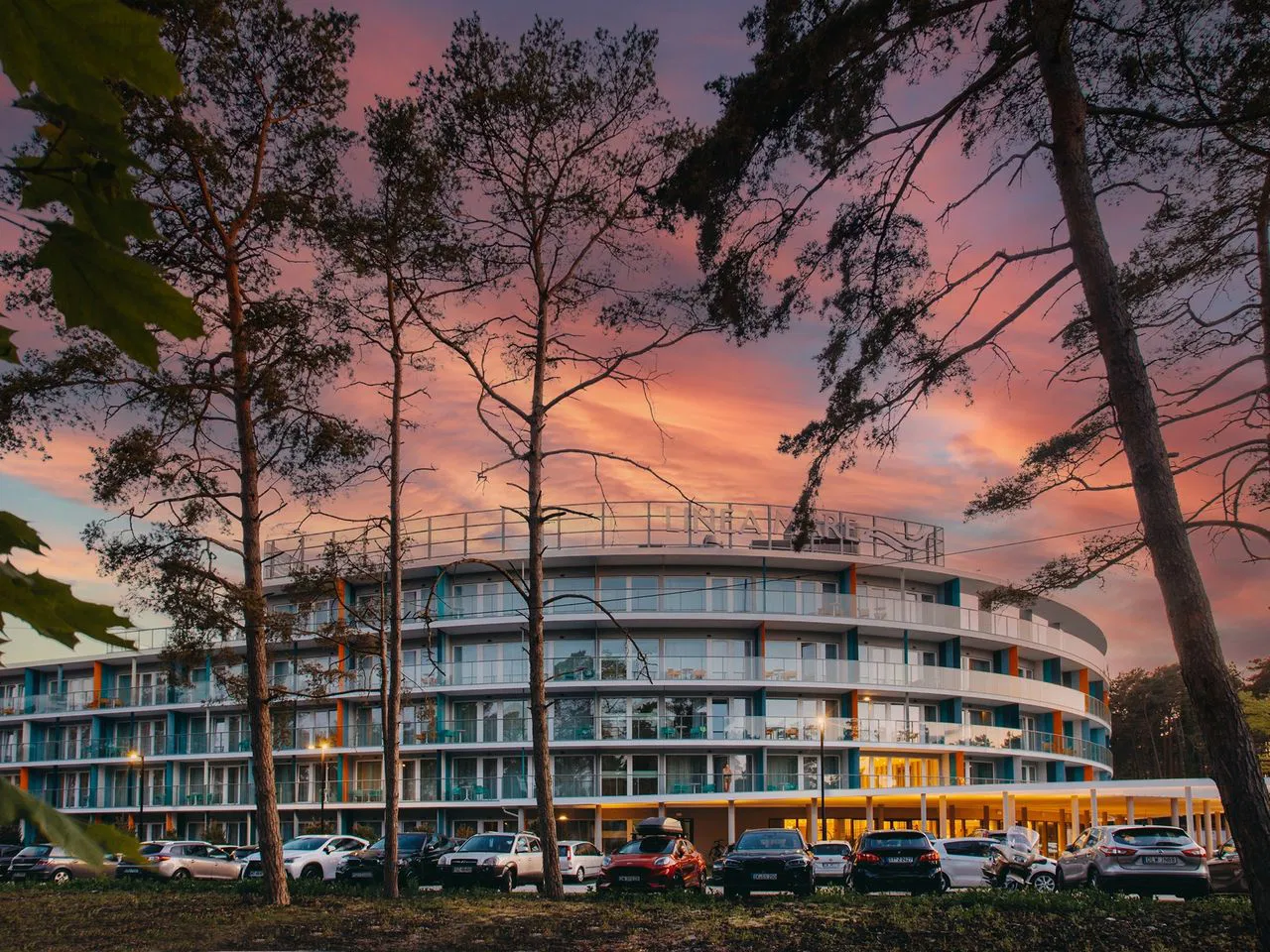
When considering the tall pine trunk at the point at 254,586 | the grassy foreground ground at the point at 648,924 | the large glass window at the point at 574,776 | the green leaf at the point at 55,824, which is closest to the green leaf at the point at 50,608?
the green leaf at the point at 55,824

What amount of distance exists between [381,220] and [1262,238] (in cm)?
1673

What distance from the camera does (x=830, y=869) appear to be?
33469 mm

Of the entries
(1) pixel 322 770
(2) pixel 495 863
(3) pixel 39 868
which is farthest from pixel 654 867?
(1) pixel 322 770

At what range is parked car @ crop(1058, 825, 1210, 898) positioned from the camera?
2275 cm

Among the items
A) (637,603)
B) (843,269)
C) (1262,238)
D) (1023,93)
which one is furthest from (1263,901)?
(637,603)

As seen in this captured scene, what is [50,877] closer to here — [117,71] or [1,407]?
[1,407]

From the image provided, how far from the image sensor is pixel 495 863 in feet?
99.6

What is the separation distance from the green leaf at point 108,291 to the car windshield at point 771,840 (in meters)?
24.8

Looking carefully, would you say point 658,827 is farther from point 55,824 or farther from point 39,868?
point 55,824

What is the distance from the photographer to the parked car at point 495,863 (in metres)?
30.3

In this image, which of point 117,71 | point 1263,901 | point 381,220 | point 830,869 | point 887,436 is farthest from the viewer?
point 830,869

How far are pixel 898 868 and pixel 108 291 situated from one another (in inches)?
1010

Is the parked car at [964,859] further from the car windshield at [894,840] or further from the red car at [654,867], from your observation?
the red car at [654,867]

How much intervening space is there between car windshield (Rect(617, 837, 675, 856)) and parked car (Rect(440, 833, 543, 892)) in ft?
11.3
